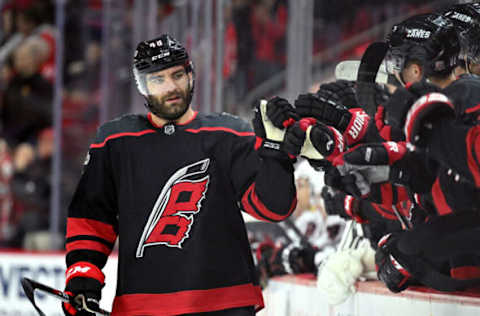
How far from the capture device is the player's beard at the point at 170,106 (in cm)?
190

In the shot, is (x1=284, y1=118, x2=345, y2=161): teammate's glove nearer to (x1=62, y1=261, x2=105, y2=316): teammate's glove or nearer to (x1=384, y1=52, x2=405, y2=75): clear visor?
(x1=384, y1=52, x2=405, y2=75): clear visor

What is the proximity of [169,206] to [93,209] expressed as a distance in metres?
0.21

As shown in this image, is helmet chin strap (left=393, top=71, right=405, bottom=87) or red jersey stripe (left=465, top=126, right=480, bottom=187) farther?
helmet chin strap (left=393, top=71, right=405, bottom=87)

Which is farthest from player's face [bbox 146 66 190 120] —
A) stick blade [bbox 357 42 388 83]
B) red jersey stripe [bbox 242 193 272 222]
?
stick blade [bbox 357 42 388 83]

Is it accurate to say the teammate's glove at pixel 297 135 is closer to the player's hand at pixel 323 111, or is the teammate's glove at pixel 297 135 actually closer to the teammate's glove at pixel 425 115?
the player's hand at pixel 323 111

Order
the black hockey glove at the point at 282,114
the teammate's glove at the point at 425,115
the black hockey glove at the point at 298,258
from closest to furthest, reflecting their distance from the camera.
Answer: the teammate's glove at the point at 425,115 < the black hockey glove at the point at 282,114 < the black hockey glove at the point at 298,258

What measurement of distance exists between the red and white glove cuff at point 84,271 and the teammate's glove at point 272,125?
0.56 m

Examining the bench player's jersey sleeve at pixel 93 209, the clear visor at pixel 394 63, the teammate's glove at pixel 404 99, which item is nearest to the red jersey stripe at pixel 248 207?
the bench player's jersey sleeve at pixel 93 209

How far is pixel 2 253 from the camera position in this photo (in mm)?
4781

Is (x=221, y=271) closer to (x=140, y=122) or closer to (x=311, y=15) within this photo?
(x=140, y=122)

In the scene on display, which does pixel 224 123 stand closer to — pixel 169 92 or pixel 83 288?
pixel 169 92

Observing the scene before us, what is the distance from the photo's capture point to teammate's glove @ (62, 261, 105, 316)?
1896mm

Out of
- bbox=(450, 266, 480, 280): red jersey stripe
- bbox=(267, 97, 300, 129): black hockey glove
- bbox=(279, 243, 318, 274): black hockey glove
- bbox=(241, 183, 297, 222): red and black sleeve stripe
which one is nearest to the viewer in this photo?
bbox=(450, 266, 480, 280): red jersey stripe

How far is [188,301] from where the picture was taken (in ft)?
5.99
